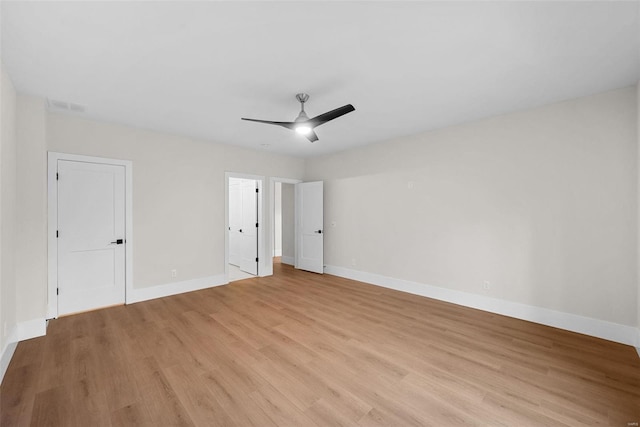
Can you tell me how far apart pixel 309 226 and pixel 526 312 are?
163 inches

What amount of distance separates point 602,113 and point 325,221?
179 inches

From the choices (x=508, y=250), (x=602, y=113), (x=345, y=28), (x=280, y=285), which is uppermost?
(x=345, y=28)

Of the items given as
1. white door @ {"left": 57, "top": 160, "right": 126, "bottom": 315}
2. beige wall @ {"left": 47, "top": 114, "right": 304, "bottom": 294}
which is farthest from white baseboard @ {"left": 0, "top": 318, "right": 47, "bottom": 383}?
beige wall @ {"left": 47, "top": 114, "right": 304, "bottom": 294}

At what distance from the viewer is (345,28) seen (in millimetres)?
1874

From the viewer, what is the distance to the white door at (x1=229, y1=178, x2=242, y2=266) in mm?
6285

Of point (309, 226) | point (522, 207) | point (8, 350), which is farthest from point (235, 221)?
point (522, 207)

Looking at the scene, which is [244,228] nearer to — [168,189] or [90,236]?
[168,189]

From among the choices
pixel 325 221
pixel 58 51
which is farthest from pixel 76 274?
pixel 325 221

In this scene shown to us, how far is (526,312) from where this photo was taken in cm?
337

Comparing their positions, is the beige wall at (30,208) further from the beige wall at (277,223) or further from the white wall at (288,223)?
the beige wall at (277,223)

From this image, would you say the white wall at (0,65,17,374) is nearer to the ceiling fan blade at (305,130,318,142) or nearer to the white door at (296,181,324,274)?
the ceiling fan blade at (305,130,318,142)

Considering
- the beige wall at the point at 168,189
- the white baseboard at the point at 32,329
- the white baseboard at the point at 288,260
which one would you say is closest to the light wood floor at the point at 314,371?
the white baseboard at the point at 32,329

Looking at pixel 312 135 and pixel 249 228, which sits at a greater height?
pixel 312 135

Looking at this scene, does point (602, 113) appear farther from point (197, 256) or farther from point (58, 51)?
point (197, 256)
